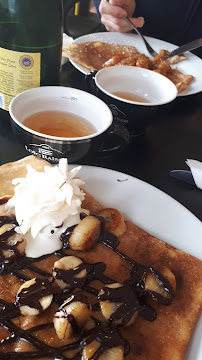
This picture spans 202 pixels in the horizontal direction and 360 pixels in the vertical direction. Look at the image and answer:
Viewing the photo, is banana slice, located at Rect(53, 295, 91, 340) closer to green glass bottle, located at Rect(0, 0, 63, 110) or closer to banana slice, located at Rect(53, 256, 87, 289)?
banana slice, located at Rect(53, 256, 87, 289)

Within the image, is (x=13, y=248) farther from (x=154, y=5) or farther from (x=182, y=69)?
(x=154, y=5)

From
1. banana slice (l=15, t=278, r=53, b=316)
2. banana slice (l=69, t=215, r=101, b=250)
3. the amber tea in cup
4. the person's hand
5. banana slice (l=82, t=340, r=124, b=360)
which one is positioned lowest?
banana slice (l=82, t=340, r=124, b=360)

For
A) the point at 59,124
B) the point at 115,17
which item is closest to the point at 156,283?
the point at 59,124

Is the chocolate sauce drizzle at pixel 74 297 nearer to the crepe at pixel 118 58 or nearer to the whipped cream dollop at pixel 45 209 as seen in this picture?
the whipped cream dollop at pixel 45 209

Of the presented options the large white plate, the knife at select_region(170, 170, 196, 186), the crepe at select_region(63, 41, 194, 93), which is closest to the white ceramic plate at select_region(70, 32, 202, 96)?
the crepe at select_region(63, 41, 194, 93)

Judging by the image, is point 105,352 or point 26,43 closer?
point 105,352

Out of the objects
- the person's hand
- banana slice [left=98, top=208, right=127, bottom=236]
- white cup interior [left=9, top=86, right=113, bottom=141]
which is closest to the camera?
banana slice [left=98, top=208, right=127, bottom=236]

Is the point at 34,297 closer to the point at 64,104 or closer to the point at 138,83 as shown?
the point at 64,104
